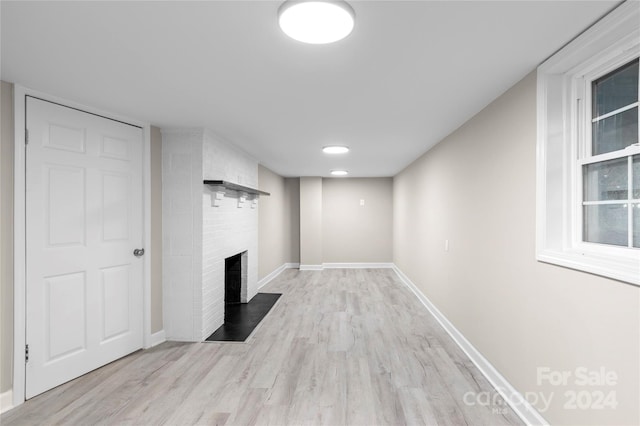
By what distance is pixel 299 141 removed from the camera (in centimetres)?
411

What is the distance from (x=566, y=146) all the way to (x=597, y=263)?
0.73 m

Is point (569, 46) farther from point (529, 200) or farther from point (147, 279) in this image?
point (147, 279)

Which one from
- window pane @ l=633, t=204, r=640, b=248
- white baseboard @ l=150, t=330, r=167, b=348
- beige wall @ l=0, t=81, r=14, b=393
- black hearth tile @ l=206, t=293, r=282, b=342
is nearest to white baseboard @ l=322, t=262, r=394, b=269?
black hearth tile @ l=206, t=293, r=282, b=342

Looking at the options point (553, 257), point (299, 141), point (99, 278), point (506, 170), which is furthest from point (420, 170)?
point (99, 278)

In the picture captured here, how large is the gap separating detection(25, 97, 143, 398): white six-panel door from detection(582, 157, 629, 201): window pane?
145 inches

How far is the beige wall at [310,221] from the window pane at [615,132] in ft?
20.8

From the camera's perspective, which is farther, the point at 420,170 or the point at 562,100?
the point at 420,170

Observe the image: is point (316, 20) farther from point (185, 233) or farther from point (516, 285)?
point (185, 233)

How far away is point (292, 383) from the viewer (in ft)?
8.62

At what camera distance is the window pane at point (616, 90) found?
160cm

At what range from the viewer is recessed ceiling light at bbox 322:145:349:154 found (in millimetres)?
4422

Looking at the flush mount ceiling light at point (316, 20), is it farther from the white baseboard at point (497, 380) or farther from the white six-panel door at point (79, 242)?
the white baseboard at point (497, 380)

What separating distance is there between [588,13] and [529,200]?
3.54 feet

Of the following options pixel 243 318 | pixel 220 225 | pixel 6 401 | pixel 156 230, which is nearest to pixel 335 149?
pixel 220 225
